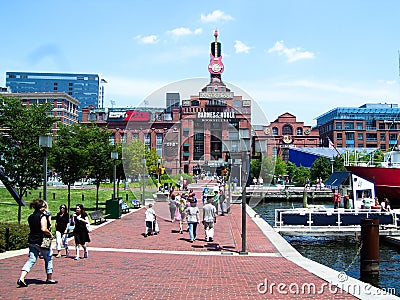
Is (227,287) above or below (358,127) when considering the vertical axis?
below

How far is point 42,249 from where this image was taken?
9.45m

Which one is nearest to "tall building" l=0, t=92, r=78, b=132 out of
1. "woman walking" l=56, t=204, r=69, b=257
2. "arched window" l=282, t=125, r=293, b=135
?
"arched window" l=282, t=125, r=293, b=135

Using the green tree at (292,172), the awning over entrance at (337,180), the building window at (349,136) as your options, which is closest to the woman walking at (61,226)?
the awning over entrance at (337,180)

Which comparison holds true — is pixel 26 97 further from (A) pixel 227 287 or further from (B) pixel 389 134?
(A) pixel 227 287

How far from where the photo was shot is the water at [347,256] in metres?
14.2

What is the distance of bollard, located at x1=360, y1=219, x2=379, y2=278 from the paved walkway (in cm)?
185

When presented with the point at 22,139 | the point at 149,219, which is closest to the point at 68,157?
the point at 22,139

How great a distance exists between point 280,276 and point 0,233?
892cm

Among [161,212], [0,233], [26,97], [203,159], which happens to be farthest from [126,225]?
[26,97]

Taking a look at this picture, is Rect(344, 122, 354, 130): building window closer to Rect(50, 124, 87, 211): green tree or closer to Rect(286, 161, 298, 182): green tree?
Rect(286, 161, 298, 182): green tree

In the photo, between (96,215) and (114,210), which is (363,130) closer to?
(114,210)

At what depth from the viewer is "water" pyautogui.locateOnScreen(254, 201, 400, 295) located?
1423cm

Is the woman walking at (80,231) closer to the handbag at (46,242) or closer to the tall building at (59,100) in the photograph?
the handbag at (46,242)

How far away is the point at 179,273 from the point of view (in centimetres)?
1130
